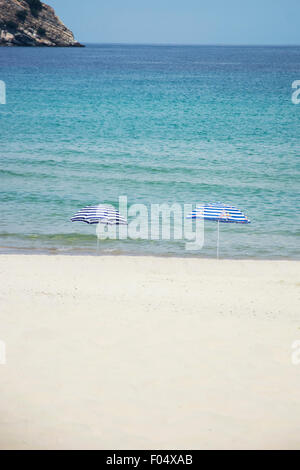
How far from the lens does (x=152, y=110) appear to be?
54.3 m

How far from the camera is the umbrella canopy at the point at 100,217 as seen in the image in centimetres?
1581

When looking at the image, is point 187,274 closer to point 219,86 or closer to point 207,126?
point 207,126

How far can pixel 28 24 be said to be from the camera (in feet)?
567

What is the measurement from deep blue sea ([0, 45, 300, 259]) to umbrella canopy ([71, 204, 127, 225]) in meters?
1.83

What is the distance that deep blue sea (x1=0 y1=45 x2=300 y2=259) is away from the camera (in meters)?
19.3

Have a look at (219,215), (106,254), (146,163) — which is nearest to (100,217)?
(106,254)

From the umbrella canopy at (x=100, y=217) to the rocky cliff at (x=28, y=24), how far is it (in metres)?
160

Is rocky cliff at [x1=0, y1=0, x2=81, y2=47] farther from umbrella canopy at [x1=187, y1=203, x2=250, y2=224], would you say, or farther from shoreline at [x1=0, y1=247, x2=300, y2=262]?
umbrella canopy at [x1=187, y1=203, x2=250, y2=224]

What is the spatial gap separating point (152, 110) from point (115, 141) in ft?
54.3

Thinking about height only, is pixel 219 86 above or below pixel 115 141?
above

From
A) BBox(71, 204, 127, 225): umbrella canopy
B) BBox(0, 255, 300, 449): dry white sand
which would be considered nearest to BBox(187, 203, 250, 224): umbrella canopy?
BBox(71, 204, 127, 225): umbrella canopy

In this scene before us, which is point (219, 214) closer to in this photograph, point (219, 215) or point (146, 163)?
point (219, 215)

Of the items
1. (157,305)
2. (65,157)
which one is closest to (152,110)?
(65,157)

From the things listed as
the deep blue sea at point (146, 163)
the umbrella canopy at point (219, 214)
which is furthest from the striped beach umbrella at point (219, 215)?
the deep blue sea at point (146, 163)
